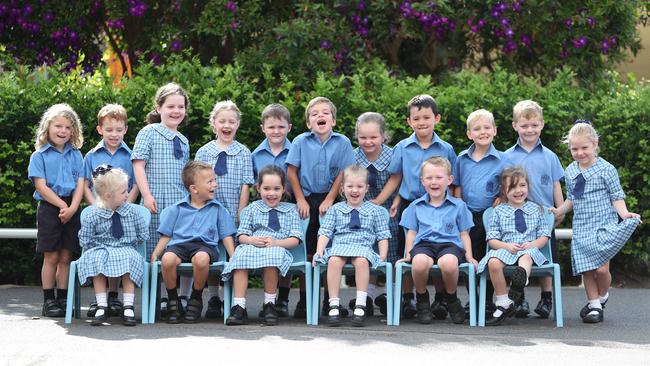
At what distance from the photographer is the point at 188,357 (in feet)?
20.2

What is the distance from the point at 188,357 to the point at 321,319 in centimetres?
187

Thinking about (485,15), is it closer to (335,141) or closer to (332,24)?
(332,24)

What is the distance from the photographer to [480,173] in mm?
7984

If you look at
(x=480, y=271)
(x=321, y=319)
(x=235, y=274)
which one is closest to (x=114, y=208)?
(x=235, y=274)

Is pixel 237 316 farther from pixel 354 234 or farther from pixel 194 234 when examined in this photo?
pixel 354 234

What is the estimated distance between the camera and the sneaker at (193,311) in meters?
7.68

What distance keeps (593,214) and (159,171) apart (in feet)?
9.38

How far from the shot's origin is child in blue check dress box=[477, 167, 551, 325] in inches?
297

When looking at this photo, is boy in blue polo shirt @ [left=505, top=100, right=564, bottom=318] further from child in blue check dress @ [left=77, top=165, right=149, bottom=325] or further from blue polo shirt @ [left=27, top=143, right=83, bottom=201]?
blue polo shirt @ [left=27, top=143, right=83, bottom=201]

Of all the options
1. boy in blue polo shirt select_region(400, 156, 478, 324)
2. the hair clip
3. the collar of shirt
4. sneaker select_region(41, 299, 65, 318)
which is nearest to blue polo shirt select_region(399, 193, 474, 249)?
boy in blue polo shirt select_region(400, 156, 478, 324)

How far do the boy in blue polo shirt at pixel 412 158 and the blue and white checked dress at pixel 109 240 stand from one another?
160cm

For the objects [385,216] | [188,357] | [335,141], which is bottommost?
[188,357]

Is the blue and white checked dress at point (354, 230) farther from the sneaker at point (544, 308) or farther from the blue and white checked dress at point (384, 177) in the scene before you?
the sneaker at point (544, 308)

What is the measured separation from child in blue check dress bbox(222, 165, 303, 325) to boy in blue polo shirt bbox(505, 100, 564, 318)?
1524mm
